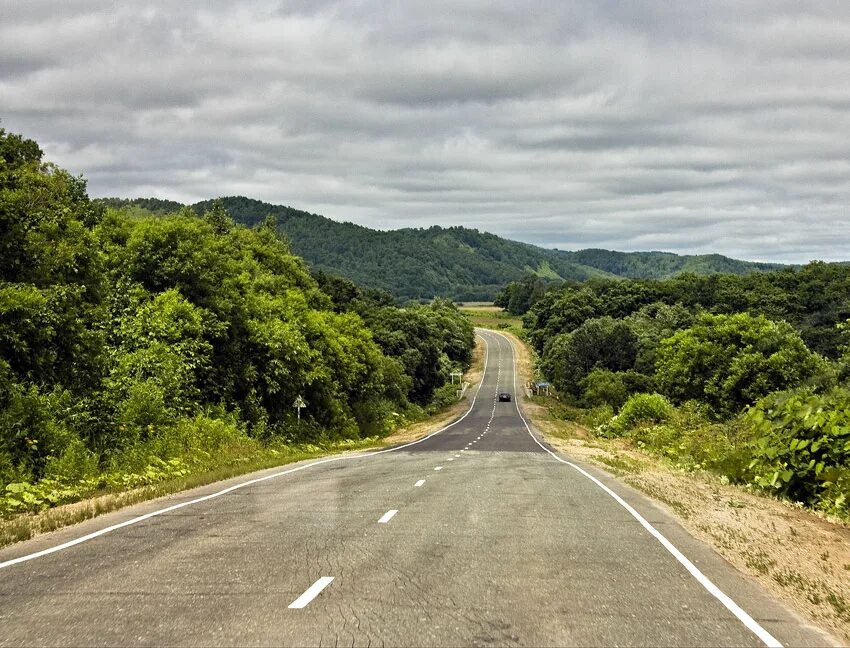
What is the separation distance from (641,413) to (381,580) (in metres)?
49.1

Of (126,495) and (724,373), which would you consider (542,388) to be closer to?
(724,373)

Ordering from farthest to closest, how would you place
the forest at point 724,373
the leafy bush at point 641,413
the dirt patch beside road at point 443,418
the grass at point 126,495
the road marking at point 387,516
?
the dirt patch beside road at point 443,418
the leafy bush at point 641,413
the forest at point 724,373
the road marking at point 387,516
the grass at point 126,495

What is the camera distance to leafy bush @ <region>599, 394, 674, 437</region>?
53094 millimetres

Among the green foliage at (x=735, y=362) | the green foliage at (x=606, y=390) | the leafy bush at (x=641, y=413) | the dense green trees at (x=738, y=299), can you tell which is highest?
the dense green trees at (x=738, y=299)

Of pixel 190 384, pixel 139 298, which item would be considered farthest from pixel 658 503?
pixel 139 298

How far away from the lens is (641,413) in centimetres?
5512

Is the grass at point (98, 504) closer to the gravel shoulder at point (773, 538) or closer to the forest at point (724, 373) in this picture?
the gravel shoulder at point (773, 538)

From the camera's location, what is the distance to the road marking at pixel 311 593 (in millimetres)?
7500

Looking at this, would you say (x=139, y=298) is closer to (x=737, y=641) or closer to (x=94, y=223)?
(x=94, y=223)

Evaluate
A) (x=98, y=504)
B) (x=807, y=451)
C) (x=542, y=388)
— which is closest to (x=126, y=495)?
(x=98, y=504)

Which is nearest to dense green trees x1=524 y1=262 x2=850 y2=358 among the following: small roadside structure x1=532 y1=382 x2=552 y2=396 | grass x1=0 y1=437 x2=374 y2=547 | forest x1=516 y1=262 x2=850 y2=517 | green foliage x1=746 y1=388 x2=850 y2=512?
forest x1=516 y1=262 x2=850 y2=517

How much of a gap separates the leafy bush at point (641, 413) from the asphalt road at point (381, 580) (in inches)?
1539

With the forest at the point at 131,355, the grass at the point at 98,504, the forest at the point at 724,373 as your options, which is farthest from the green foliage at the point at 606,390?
the grass at the point at 98,504

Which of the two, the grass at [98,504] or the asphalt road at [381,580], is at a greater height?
the asphalt road at [381,580]
